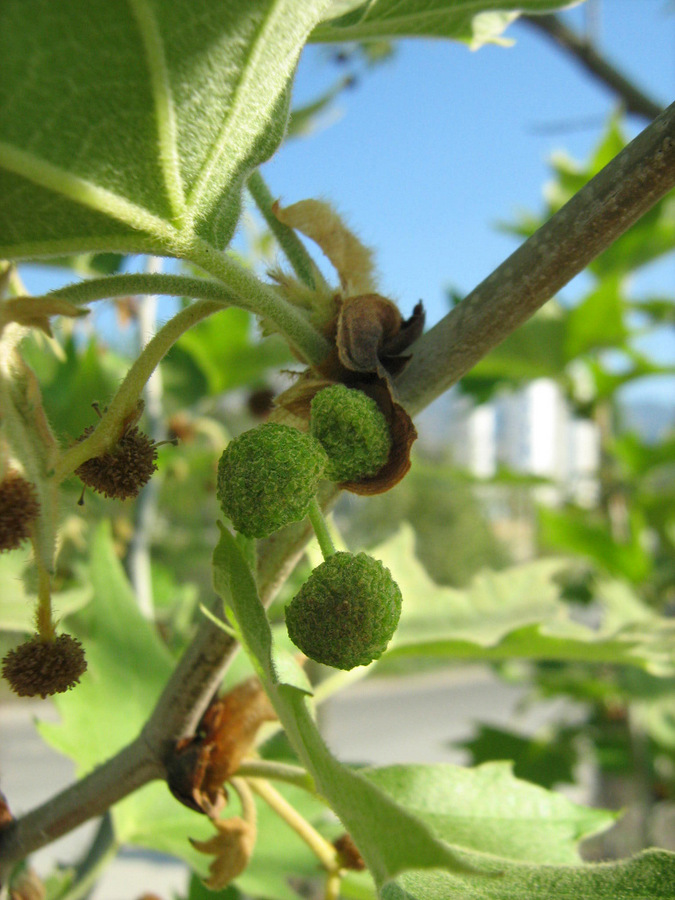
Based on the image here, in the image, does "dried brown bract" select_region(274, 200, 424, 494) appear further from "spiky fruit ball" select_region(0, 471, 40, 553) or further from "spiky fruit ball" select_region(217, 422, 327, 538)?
"spiky fruit ball" select_region(0, 471, 40, 553)

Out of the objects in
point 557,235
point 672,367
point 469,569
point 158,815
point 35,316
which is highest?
point 35,316

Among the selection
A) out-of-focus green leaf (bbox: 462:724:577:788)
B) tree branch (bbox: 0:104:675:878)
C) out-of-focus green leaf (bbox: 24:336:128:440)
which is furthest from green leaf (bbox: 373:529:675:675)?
out-of-focus green leaf (bbox: 462:724:577:788)

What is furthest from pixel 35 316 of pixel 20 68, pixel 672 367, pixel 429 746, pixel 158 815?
pixel 429 746

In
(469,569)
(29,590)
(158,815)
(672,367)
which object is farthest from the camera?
(469,569)

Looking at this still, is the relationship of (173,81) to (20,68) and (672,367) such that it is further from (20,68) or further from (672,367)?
(672,367)

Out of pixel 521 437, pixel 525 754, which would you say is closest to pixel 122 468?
pixel 525 754
